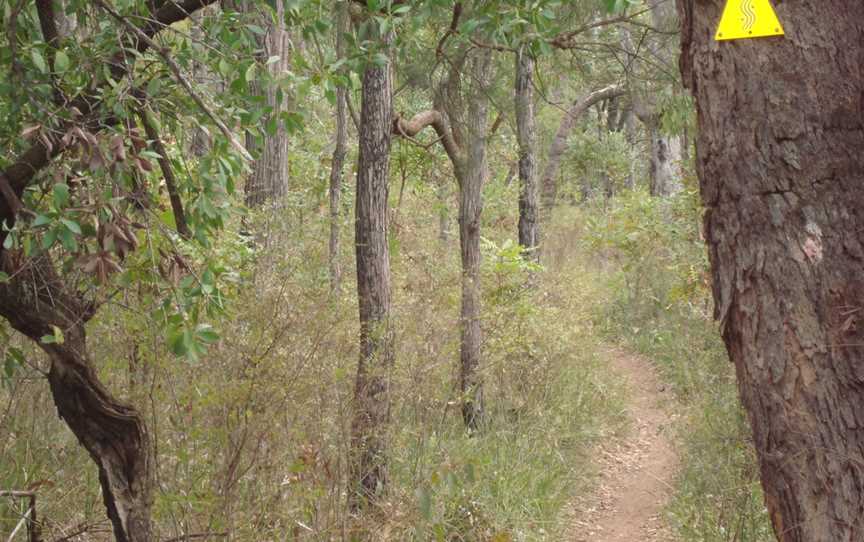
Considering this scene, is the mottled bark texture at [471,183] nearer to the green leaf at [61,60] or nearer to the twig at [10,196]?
the twig at [10,196]

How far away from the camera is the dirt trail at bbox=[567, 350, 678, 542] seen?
24.9 feet

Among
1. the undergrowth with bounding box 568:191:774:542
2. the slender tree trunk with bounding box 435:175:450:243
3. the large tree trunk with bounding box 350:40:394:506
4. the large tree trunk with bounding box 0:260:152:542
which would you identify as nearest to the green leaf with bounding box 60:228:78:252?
the large tree trunk with bounding box 0:260:152:542

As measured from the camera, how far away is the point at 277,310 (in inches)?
187

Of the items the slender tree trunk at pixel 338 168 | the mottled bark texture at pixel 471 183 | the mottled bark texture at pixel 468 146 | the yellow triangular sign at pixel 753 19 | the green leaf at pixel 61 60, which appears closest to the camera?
the yellow triangular sign at pixel 753 19

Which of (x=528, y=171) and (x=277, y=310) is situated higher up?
(x=528, y=171)

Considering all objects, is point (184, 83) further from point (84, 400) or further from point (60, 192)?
point (84, 400)

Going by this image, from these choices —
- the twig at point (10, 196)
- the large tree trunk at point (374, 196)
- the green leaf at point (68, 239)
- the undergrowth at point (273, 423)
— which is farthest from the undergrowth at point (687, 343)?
the twig at point (10, 196)

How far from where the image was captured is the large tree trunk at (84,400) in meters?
3.82

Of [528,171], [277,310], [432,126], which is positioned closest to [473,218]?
[432,126]

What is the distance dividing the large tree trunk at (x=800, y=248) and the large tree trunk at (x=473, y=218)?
13.6 feet

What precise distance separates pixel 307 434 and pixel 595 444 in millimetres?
5272

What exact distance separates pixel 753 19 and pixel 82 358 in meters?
3.02

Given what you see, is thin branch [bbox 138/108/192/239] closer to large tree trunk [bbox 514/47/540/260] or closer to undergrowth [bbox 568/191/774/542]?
undergrowth [bbox 568/191/774/542]

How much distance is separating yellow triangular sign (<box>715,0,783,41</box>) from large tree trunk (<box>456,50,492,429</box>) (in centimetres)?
444
